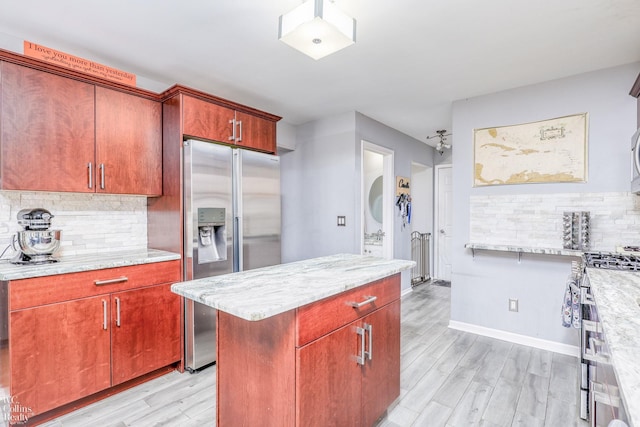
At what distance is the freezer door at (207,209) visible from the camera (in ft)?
8.11

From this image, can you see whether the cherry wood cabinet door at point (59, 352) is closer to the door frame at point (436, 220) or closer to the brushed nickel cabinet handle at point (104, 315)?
the brushed nickel cabinet handle at point (104, 315)

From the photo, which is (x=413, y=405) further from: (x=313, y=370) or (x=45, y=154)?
(x=45, y=154)

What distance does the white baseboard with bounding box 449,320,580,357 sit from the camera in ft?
8.99

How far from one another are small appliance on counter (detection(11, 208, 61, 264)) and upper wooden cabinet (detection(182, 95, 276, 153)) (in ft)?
3.61

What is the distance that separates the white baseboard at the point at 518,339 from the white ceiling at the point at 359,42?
2315 millimetres

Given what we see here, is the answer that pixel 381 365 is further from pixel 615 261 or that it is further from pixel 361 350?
pixel 615 261

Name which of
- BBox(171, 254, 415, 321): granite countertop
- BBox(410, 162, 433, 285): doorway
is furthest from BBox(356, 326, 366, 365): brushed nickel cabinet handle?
BBox(410, 162, 433, 285): doorway

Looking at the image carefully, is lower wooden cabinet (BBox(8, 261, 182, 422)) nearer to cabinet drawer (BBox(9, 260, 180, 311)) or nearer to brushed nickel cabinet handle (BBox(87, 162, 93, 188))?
cabinet drawer (BBox(9, 260, 180, 311))

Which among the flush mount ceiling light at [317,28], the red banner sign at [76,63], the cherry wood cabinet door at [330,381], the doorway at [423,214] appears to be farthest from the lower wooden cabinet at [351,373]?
the doorway at [423,214]

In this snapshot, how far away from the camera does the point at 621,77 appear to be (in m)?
2.55

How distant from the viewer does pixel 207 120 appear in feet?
8.68

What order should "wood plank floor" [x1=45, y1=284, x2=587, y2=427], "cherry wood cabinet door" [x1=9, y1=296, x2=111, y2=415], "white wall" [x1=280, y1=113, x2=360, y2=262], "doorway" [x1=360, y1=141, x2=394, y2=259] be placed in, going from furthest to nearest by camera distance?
"doorway" [x1=360, y1=141, x2=394, y2=259] → "white wall" [x1=280, y1=113, x2=360, y2=262] → "wood plank floor" [x1=45, y1=284, x2=587, y2=427] → "cherry wood cabinet door" [x1=9, y1=296, x2=111, y2=415]

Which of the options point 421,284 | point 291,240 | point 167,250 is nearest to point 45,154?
point 167,250

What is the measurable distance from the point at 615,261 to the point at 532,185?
1.13 meters
